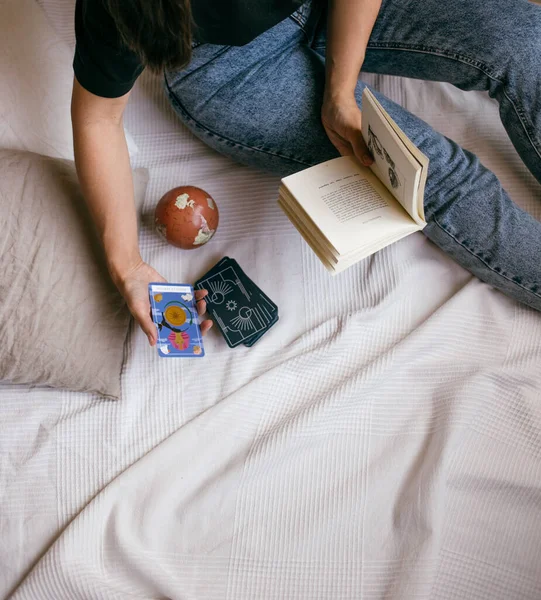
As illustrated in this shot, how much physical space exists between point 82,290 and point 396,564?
2.04 ft

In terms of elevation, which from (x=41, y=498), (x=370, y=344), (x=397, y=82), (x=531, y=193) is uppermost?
(x=397, y=82)

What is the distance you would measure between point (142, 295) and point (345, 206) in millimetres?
344

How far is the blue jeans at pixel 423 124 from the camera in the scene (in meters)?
0.92

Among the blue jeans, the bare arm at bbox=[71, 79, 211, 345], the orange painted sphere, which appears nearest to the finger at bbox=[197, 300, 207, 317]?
the bare arm at bbox=[71, 79, 211, 345]

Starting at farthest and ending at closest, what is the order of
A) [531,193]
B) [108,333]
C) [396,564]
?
[531,193] → [108,333] → [396,564]

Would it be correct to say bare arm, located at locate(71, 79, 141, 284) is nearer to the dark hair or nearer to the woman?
the woman

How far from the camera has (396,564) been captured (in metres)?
0.81

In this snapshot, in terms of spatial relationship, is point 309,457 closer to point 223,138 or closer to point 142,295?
point 142,295

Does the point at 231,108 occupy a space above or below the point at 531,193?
above

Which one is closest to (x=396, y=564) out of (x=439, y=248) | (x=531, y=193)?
(x=439, y=248)

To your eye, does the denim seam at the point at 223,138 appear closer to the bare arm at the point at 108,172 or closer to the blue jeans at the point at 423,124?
the blue jeans at the point at 423,124

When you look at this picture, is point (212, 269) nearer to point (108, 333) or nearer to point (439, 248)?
point (108, 333)

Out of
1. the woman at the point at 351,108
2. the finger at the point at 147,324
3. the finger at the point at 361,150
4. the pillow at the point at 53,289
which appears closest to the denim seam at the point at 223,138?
the woman at the point at 351,108

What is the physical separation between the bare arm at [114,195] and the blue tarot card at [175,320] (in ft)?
0.05
